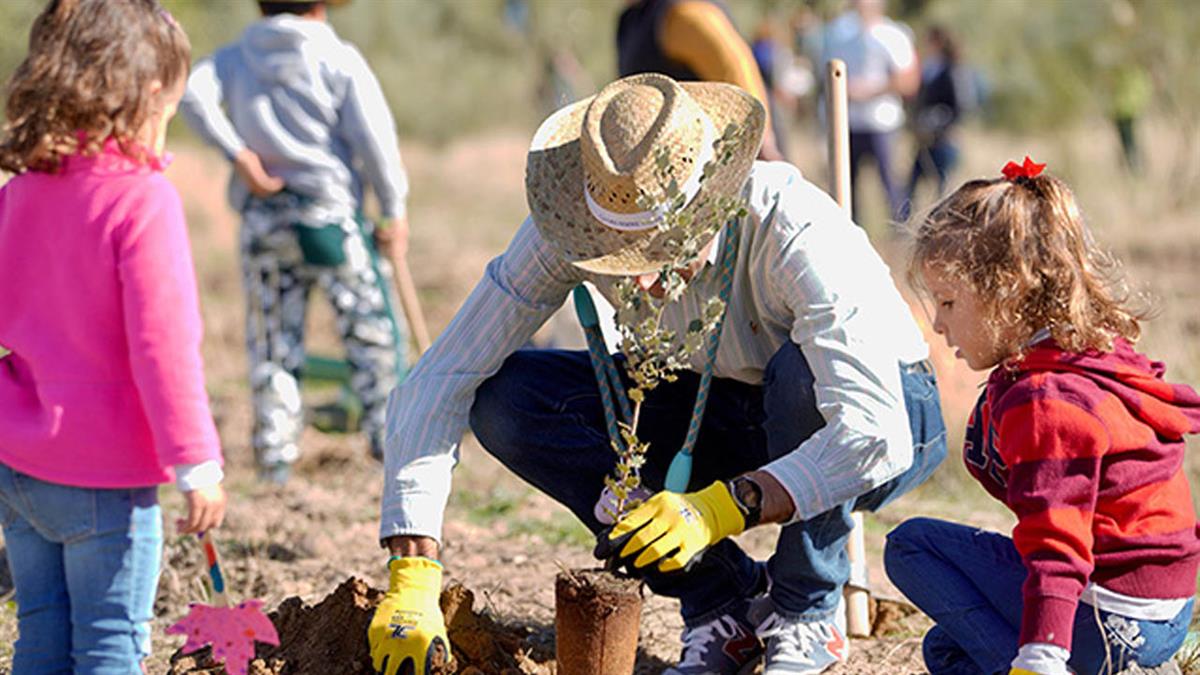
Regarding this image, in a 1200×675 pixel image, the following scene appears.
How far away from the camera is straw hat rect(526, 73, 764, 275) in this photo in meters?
2.71

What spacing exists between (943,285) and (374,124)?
3101 millimetres

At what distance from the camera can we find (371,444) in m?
5.79

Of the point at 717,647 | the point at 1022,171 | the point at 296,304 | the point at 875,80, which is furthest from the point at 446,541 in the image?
the point at 875,80

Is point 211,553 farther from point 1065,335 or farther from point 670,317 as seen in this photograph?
point 1065,335

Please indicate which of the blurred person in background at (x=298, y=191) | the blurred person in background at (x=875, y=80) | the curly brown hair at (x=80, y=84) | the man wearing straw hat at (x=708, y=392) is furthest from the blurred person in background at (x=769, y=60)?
the curly brown hair at (x=80, y=84)

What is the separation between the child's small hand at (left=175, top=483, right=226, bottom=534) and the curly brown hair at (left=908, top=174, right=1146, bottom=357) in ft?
4.21

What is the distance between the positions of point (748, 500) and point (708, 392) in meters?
0.42

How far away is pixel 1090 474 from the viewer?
2492 millimetres

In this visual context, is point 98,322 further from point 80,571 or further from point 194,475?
point 80,571

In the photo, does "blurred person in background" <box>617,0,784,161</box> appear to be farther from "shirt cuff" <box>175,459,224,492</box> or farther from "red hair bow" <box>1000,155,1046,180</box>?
"shirt cuff" <box>175,459,224,492</box>

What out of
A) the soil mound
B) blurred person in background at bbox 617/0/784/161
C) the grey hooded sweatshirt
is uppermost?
blurred person in background at bbox 617/0/784/161

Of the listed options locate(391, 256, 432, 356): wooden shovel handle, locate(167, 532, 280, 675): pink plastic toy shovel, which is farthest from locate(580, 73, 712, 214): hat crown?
locate(391, 256, 432, 356): wooden shovel handle

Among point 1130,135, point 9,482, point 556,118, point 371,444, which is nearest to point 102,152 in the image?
point 9,482

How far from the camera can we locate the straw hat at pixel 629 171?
2.71 m
